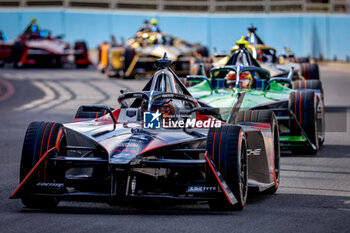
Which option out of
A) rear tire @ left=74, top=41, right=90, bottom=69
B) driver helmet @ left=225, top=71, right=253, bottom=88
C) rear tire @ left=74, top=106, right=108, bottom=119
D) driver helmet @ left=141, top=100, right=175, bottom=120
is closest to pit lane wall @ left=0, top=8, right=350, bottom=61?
rear tire @ left=74, top=41, right=90, bottom=69

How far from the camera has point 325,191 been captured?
872 cm

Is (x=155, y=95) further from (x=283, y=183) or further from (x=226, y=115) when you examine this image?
(x=226, y=115)

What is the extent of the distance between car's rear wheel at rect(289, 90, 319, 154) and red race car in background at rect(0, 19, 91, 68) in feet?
68.2

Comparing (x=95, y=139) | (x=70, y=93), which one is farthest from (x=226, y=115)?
(x=70, y=93)

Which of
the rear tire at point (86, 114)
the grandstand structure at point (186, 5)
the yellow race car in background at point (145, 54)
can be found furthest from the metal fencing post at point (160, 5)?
the rear tire at point (86, 114)

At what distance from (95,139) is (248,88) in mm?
6178

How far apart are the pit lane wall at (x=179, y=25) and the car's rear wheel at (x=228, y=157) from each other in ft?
109

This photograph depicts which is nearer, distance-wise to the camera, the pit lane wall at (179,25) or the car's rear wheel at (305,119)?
the car's rear wheel at (305,119)

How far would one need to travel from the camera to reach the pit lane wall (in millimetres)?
40688

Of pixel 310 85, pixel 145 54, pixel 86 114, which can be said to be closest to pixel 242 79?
pixel 310 85

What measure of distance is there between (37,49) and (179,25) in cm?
1283

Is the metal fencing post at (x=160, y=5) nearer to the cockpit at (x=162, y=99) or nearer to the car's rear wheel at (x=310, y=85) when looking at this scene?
the car's rear wheel at (x=310, y=85)

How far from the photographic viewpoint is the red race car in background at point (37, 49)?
105ft

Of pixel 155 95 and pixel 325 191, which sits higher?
pixel 155 95
